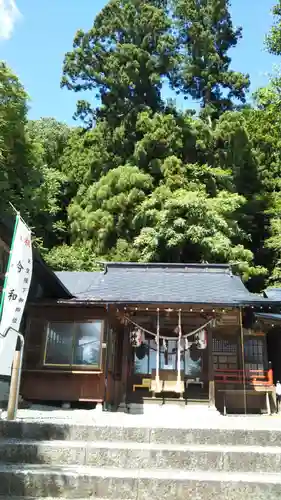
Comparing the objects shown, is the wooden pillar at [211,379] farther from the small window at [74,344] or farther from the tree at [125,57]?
the tree at [125,57]

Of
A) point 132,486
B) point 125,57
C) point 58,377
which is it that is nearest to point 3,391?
point 58,377

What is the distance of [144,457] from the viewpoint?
4383 mm

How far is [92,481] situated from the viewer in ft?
13.0

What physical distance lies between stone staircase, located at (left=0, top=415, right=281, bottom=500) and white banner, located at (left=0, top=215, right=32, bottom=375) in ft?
3.94

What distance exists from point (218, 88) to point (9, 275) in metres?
26.2

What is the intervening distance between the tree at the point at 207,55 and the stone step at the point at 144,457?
1023 inches

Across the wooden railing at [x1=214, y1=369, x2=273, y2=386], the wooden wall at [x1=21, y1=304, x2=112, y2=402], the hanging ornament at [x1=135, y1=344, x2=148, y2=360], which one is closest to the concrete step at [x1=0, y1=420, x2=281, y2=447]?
the wooden wall at [x1=21, y1=304, x2=112, y2=402]

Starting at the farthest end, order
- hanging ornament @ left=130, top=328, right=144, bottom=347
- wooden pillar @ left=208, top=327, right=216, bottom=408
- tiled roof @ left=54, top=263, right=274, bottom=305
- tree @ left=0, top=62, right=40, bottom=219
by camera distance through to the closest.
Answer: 1. tree @ left=0, top=62, right=40, bottom=219
2. hanging ornament @ left=130, top=328, right=144, bottom=347
3. wooden pillar @ left=208, top=327, right=216, bottom=408
4. tiled roof @ left=54, top=263, right=274, bottom=305

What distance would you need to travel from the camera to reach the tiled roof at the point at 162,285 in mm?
10023

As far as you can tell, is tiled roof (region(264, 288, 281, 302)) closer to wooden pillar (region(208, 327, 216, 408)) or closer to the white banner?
wooden pillar (region(208, 327, 216, 408))

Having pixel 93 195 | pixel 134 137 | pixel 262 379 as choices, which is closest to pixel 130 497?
pixel 262 379

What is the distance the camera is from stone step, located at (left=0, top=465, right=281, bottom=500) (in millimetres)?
3900

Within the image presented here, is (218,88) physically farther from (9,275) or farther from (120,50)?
(9,275)

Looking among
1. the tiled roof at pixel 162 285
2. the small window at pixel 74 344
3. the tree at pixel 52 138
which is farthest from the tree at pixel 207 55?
the small window at pixel 74 344
